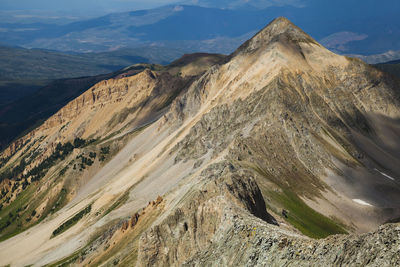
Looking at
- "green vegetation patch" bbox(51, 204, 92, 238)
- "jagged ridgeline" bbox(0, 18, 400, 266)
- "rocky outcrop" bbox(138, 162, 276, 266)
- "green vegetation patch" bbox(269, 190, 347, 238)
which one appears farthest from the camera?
"green vegetation patch" bbox(51, 204, 92, 238)

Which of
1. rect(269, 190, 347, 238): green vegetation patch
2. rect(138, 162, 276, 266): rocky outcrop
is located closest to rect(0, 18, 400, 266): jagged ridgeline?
rect(138, 162, 276, 266): rocky outcrop

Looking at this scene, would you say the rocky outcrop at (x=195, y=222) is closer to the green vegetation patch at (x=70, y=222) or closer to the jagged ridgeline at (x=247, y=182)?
the jagged ridgeline at (x=247, y=182)

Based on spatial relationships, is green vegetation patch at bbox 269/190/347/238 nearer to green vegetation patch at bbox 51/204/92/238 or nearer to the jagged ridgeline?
the jagged ridgeline

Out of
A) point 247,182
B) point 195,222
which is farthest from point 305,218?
point 195,222

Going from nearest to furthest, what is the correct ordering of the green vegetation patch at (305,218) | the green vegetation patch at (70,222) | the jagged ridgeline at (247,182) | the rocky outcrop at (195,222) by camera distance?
1. the jagged ridgeline at (247,182)
2. the rocky outcrop at (195,222)
3. the green vegetation patch at (305,218)
4. the green vegetation patch at (70,222)

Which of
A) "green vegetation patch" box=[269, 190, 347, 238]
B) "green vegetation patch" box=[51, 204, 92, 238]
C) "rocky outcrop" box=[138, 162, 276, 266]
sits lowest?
"green vegetation patch" box=[51, 204, 92, 238]

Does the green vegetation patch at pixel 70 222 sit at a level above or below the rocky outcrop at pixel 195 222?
below

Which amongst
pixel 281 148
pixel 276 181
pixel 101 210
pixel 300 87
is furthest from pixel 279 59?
pixel 101 210

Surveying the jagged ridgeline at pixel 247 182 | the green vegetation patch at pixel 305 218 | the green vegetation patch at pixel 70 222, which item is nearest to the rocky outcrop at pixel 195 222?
the jagged ridgeline at pixel 247 182
